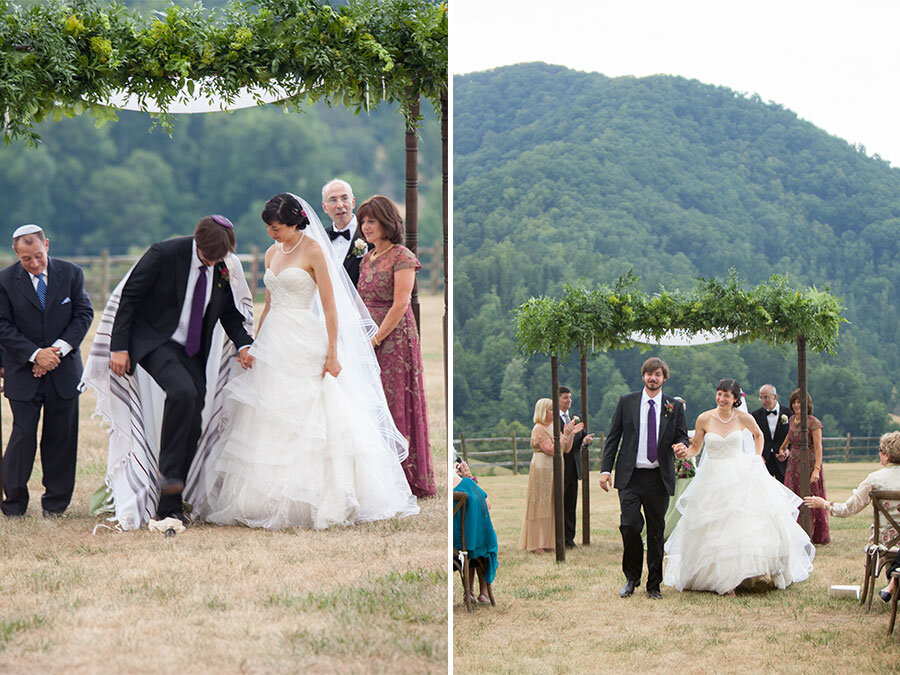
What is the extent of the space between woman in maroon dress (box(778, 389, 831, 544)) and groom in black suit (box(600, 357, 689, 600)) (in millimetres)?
2612

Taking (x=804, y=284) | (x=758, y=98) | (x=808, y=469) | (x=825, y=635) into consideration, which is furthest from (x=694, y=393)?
(x=825, y=635)

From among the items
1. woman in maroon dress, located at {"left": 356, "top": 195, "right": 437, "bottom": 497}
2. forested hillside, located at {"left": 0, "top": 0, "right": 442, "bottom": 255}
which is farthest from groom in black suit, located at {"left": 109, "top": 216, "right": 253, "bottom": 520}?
forested hillside, located at {"left": 0, "top": 0, "right": 442, "bottom": 255}

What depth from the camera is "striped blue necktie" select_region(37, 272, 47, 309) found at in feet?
19.6

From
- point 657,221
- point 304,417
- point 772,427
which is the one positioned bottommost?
point 772,427

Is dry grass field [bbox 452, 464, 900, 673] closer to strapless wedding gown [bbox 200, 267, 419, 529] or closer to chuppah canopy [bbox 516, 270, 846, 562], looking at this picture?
strapless wedding gown [bbox 200, 267, 419, 529]

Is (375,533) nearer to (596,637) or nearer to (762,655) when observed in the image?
(596,637)

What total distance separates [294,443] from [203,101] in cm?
203

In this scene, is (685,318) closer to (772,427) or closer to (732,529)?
(772,427)

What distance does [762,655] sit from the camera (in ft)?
16.3

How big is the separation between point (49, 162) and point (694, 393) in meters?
20.4

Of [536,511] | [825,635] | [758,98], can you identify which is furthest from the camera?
[758,98]

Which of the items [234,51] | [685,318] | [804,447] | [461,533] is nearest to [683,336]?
[685,318]

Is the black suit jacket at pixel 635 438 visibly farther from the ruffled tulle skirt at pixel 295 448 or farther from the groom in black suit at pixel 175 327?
the groom in black suit at pixel 175 327

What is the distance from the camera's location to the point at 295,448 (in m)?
5.48
